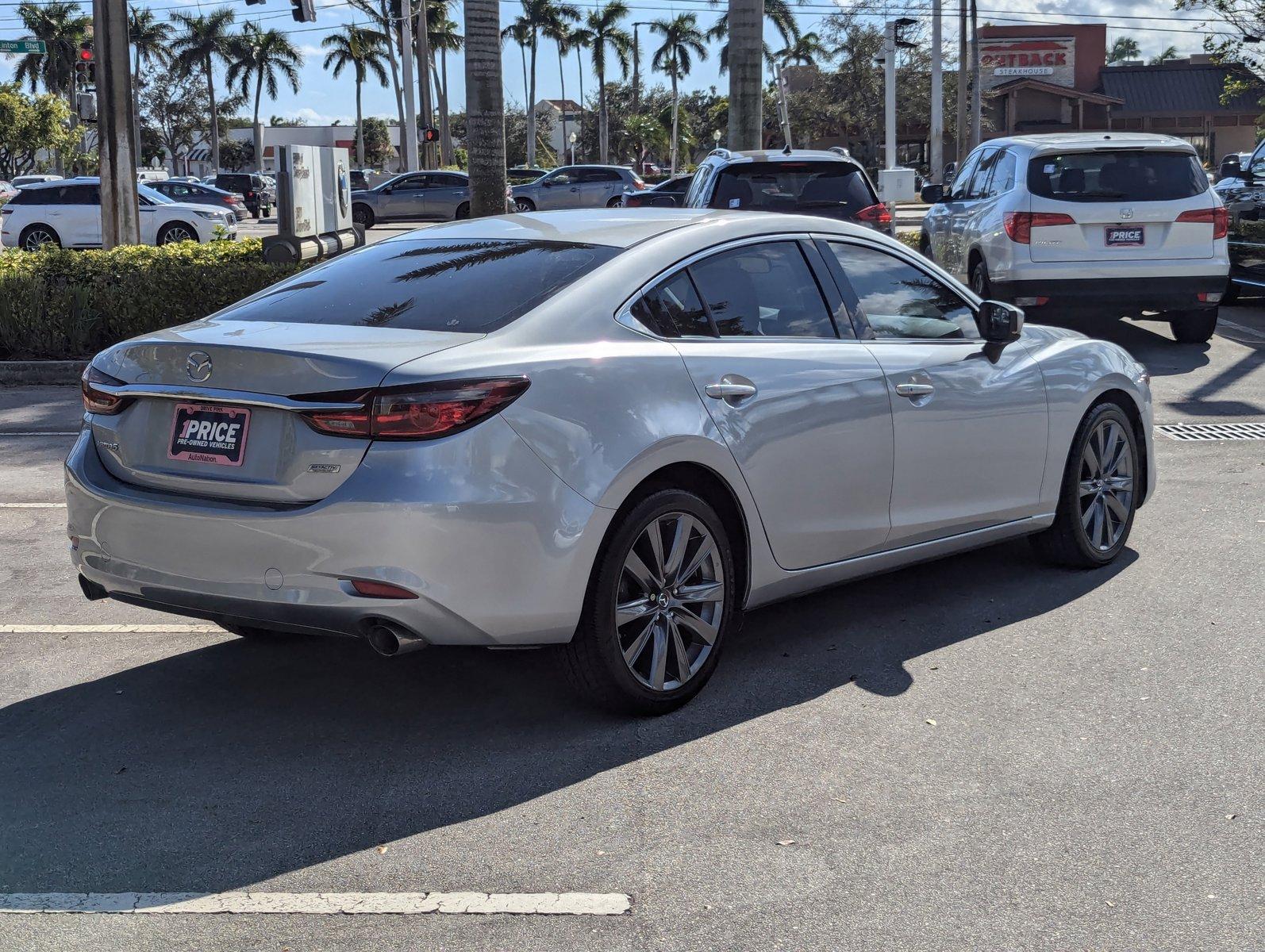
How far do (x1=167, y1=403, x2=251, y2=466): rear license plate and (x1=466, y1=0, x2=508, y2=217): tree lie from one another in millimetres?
11647

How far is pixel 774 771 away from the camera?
4.50 metres

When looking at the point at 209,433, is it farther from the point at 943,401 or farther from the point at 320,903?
the point at 943,401

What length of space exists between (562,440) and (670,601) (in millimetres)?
731

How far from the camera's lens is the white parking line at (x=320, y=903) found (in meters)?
3.62

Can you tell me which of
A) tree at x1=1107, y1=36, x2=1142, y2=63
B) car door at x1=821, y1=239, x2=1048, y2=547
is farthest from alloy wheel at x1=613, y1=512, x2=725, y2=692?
tree at x1=1107, y1=36, x2=1142, y2=63

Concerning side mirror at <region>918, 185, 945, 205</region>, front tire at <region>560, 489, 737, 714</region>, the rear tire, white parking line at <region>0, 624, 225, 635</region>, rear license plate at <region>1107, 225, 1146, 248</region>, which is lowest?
white parking line at <region>0, 624, 225, 635</region>

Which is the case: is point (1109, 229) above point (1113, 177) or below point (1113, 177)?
below

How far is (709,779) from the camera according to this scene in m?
4.45

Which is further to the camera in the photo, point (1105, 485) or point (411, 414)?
point (1105, 485)

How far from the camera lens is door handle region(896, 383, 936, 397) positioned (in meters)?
5.70

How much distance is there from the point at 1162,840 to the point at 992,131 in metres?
69.3

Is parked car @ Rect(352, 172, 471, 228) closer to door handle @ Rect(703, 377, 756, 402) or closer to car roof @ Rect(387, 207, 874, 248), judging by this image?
car roof @ Rect(387, 207, 874, 248)

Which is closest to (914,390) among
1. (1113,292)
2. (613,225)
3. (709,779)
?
(613,225)

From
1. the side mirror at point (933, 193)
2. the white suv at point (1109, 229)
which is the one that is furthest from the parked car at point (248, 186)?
the white suv at point (1109, 229)
